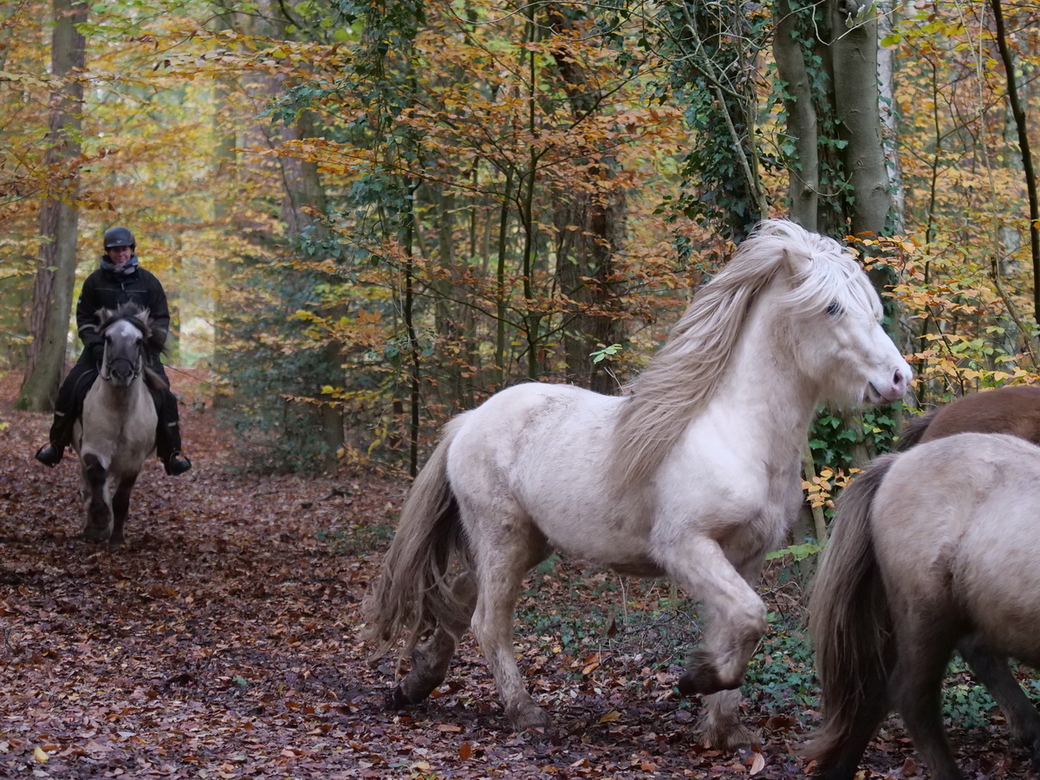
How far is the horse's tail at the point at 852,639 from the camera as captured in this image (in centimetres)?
421

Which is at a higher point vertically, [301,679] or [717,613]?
[717,613]

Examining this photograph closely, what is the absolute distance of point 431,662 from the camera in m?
5.91

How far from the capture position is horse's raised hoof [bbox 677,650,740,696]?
442 centimetres

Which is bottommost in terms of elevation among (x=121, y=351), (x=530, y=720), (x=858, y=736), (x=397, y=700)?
(x=397, y=700)

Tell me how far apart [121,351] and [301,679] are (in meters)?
4.73

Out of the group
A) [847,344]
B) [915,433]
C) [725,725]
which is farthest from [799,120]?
[725,725]

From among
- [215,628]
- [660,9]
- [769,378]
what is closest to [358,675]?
[215,628]

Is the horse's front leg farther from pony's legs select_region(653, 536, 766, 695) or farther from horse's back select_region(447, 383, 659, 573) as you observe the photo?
horse's back select_region(447, 383, 659, 573)

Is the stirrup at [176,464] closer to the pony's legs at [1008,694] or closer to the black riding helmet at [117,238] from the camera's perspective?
the black riding helmet at [117,238]

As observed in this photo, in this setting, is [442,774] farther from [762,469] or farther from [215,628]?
[215,628]

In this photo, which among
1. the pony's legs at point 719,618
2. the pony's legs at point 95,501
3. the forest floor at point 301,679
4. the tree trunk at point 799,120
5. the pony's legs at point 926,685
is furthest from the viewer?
the pony's legs at point 95,501

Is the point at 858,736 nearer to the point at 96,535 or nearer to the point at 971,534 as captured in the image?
the point at 971,534

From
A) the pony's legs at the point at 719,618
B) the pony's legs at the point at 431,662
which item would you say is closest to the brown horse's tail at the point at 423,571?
the pony's legs at the point at 431,662

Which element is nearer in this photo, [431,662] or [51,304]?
[431,662]
